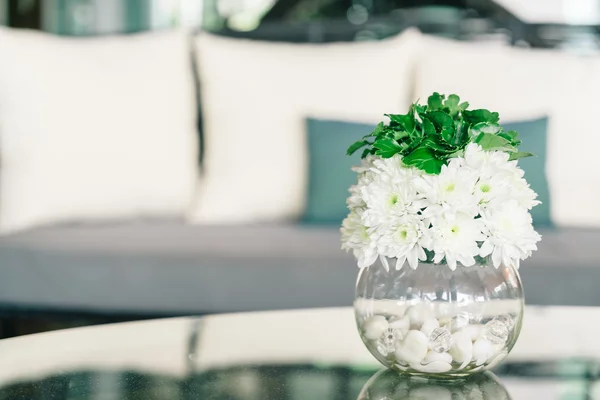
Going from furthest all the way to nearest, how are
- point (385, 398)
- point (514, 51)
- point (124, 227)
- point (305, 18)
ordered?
point (305, 18), point (514, 51), point (124, 227), point (385, 398)

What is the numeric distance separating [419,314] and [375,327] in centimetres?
5

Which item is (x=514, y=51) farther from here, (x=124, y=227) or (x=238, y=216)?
(x=124, y=227)

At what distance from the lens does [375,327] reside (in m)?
0.79

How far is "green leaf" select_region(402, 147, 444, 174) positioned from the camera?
2.48ft

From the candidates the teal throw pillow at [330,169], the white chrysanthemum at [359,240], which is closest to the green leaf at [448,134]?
the white chrysanthemum at [359,240]

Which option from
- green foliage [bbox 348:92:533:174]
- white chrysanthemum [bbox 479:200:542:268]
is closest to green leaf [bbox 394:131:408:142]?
green foliage [bbox 348:92:533:174]

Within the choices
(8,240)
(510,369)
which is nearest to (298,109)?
(8,240)

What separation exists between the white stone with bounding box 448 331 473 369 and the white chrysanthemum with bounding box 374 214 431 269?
0.08 metres

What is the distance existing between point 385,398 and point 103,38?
1608 mm

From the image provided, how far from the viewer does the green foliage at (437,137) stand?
2.50 feet

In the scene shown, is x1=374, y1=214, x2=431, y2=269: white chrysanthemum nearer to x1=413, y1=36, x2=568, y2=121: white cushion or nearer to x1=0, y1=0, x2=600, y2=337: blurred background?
x1=0, y1=0, x2=600, y2=337: blurred background

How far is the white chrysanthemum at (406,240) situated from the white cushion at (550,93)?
1.34 meters

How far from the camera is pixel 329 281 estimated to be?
1558 mm

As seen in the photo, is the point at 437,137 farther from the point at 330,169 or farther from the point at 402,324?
the point at 330,169
